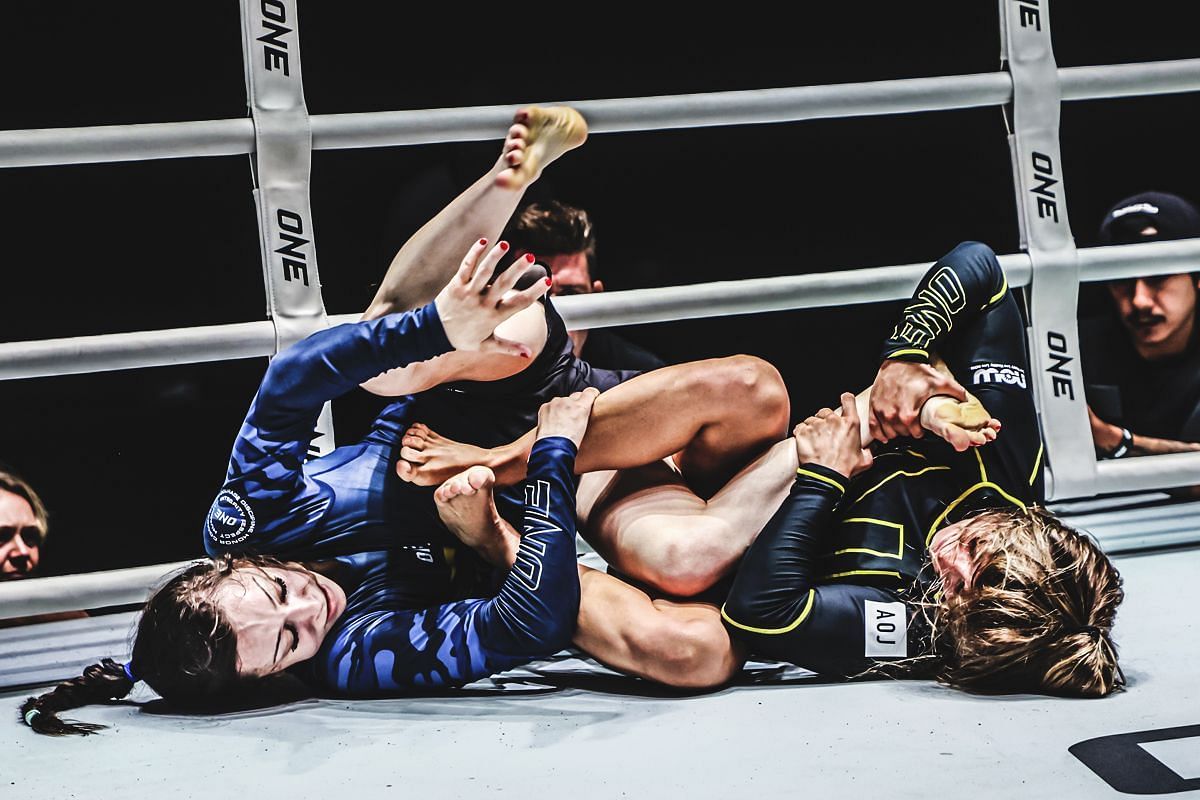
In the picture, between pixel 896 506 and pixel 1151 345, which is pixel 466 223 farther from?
pixel 1151 345

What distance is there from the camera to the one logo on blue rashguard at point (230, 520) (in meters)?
1.88

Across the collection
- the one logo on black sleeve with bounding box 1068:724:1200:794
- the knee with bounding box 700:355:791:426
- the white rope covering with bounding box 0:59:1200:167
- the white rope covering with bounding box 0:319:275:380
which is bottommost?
the one logo on black sleeve with bounding box 1068:724:1200:794

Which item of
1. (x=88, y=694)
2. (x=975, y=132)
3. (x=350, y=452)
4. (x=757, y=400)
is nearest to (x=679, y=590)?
(x=757, y=400)

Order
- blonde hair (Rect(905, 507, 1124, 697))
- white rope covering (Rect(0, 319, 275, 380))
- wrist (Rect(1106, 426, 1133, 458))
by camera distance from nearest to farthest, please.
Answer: blonde hair (Rect(905, 507, 1124, 697))
white rope covering (Rect(0, 319, 275, 380))
wrist (Rect(1106, 426, 1133, 458))

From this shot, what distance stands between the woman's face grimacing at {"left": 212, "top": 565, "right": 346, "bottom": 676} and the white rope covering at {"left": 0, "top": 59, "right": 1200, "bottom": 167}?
75 centimetres

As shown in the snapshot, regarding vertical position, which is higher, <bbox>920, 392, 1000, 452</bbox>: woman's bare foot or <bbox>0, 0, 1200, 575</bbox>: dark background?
<bbox>0, 0, 1200, 575</bbox>: dark background

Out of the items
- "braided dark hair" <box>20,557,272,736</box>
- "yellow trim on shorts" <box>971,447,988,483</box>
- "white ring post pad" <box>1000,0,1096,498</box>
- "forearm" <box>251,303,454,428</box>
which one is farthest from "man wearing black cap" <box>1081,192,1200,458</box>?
"braided dark hair" <box>20,557,272,736</box>

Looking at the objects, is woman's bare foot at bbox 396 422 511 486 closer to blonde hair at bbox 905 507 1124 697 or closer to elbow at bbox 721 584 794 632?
elbow at bbox 721 584 794 632

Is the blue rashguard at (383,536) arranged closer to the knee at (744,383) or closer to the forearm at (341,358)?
the forearm at (341,358)

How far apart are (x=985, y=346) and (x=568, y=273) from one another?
81 cm

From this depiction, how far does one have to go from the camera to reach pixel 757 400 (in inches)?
75.8

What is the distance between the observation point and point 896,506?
1902 mm

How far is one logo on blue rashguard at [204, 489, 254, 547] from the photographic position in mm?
1876

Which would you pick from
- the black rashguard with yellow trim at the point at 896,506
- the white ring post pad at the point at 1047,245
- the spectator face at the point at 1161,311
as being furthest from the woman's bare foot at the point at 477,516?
the spectator face at the point at 1161,311
